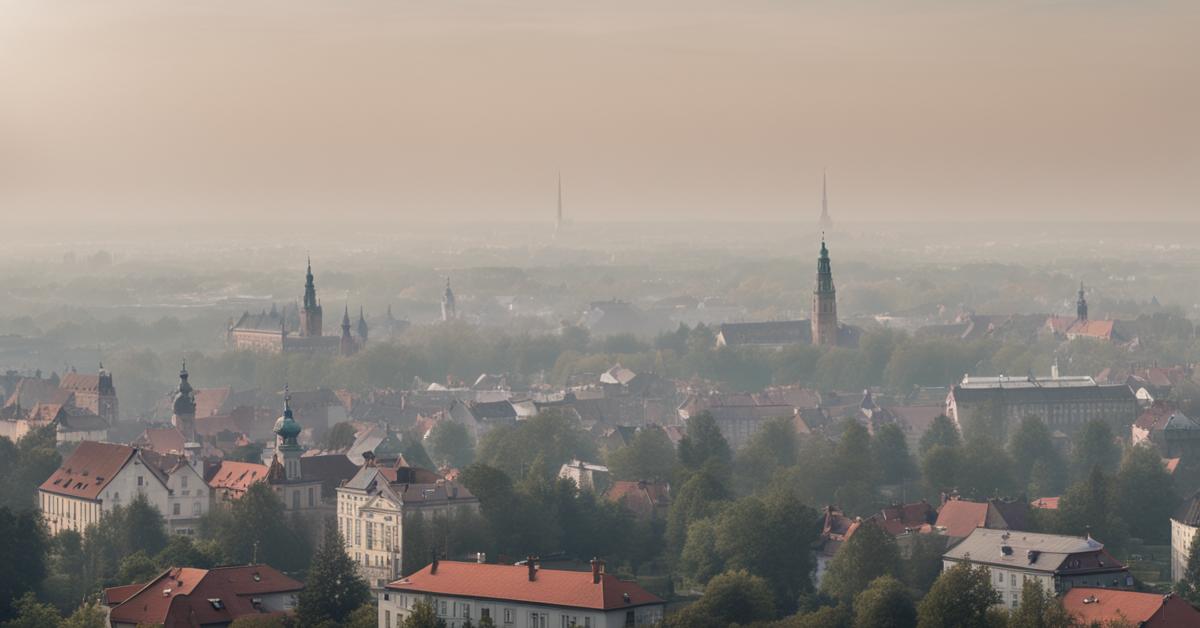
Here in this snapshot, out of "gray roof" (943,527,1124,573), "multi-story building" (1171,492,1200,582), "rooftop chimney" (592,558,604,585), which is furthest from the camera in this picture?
"multi-story building" (1171,492,1200,582)

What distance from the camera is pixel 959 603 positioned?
72.9 m

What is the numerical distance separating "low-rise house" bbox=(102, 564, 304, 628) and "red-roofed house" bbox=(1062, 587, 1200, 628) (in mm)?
21668

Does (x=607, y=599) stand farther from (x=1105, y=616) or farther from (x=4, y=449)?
(x=4, y=449)

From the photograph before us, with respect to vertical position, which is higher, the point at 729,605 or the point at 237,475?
the point at 237,475

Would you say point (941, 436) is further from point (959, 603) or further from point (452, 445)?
point (959, 603)

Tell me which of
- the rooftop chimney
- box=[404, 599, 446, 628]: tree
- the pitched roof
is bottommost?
box=[404, 599, 446, 628]: tree

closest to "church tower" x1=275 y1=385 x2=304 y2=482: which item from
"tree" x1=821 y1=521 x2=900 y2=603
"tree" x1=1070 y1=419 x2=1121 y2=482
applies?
"tree" x1=821 y1=521 x2=900 y2=603

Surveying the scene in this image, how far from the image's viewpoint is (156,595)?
246ft

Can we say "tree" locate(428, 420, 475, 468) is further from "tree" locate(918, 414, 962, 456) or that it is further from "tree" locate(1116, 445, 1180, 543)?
"tree" locate(1116, 445, 1180, 543)

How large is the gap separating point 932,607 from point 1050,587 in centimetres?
832

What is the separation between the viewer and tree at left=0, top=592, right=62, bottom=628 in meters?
75.7

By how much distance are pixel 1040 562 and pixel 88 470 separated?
36469mm

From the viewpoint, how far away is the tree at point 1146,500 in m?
98.9

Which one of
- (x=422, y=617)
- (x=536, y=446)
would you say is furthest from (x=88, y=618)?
(x=536, y=446)
